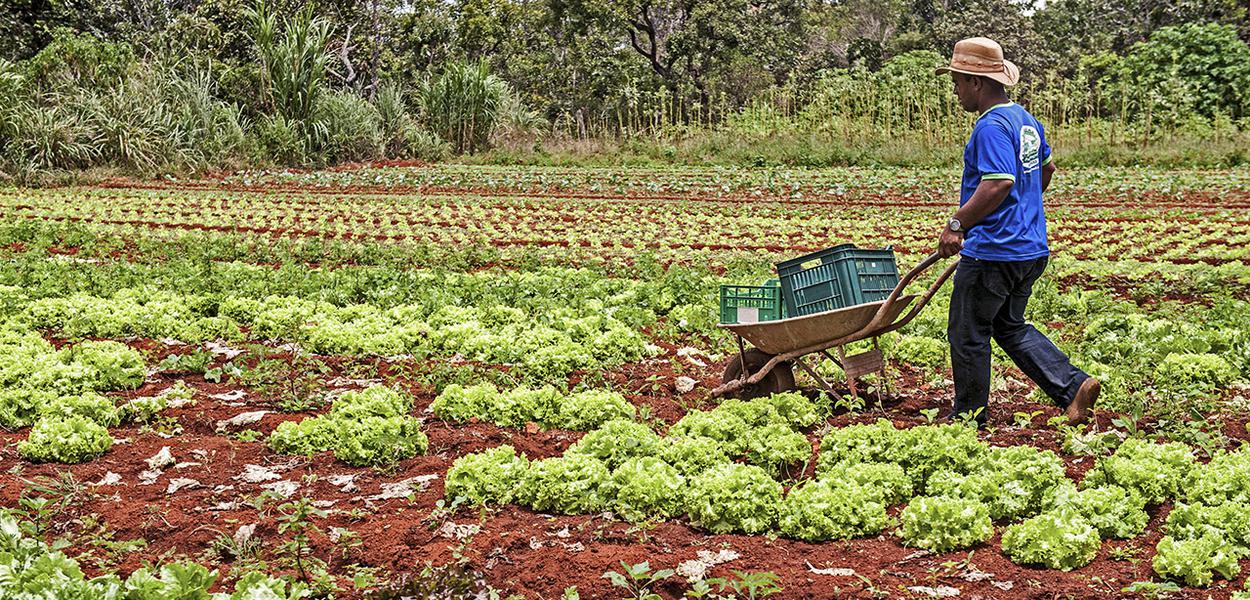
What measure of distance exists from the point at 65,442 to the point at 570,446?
2.48 m

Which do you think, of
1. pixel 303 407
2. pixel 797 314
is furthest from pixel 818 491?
pixel 303 407

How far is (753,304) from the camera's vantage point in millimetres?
6496

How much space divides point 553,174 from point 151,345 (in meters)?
17.1

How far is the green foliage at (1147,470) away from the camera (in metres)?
4.95

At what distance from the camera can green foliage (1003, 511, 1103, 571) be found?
4406mm

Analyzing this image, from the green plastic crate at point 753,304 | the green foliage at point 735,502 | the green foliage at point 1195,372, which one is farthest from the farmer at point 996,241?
the green foliage at point 735,502

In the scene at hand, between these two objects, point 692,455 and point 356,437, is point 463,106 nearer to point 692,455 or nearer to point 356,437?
point 356,437

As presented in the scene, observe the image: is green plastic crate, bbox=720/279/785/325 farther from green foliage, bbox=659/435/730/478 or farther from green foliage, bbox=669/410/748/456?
green foliage, bbox=659/435/730/478

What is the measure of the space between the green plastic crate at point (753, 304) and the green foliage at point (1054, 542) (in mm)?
2194

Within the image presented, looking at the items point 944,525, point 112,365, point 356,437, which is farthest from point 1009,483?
point 112,365

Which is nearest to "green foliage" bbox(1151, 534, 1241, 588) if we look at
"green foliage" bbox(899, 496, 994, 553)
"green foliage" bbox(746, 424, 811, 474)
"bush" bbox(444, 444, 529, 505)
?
"green foliage" bbox(899, 496, 994, 553)

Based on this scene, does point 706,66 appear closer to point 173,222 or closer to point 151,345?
point 173,222

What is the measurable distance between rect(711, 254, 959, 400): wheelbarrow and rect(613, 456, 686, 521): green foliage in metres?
1.29

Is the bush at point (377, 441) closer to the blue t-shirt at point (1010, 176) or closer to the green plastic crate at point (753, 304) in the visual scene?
the green plastic crate at point (753, 304)
